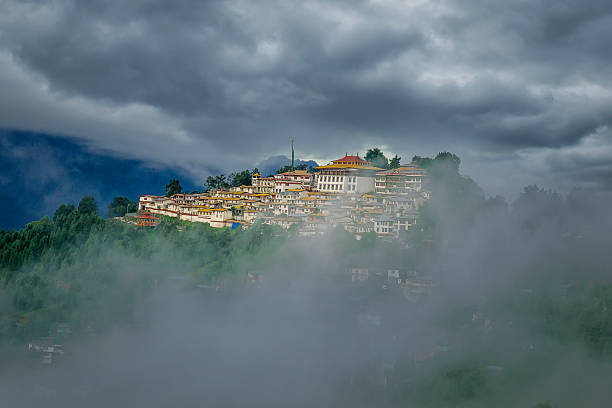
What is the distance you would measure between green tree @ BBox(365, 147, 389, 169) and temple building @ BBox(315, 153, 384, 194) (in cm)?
368

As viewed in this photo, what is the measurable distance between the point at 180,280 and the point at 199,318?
3.51 metres

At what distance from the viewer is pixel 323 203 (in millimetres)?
32719

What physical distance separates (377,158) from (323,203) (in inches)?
360

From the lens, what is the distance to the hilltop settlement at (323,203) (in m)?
30.0

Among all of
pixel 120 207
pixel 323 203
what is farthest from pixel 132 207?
pixel 323 203

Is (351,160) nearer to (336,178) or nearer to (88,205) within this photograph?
(336,178)

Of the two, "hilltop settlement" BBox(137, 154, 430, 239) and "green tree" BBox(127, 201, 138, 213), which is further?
"green tree" BBox(127, 201, 138, 213)

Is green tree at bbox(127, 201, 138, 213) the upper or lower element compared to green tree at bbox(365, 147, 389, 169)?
lower

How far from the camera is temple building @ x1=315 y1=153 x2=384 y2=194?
111 ft

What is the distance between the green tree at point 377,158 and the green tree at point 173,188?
17139 millimetres

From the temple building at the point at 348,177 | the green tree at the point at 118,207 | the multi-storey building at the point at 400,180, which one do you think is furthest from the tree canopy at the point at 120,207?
the multi-storey building at the point at 400,180

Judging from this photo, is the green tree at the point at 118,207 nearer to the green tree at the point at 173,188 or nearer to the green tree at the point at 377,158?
the green tree at the point at 173,188

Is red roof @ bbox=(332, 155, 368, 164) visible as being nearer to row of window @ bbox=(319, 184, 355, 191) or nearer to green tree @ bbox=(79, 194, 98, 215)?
row of window @ bbox=(319, 184, 355, 191)

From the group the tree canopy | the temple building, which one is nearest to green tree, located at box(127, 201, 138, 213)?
the tree canopy
